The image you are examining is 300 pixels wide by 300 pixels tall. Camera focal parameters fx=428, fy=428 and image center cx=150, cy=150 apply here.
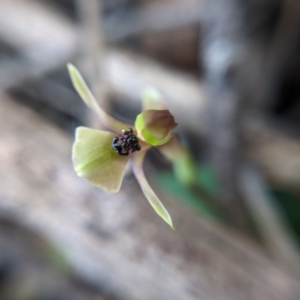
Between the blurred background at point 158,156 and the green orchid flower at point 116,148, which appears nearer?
the green orchid flower at point 116,148

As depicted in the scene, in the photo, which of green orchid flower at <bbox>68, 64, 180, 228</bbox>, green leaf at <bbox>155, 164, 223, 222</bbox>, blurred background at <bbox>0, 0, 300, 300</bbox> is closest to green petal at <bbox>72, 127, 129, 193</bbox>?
green orchid flower at <bbox>68, 64, 180, 228</bbox>

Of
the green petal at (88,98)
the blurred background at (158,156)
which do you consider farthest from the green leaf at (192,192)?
the green petal at (88,98)

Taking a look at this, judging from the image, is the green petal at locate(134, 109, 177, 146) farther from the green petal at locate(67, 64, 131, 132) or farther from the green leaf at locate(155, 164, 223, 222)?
the green leaf at locate(155, 164, 223, 222)

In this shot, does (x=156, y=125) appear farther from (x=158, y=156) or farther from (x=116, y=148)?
(x=158, y=156)

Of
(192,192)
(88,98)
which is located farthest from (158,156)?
(88,98)

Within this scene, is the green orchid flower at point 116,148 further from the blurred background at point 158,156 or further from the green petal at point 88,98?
the blurred background at point 158,156

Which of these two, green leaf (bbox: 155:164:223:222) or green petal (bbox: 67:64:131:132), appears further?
green leaf (bbox: 155:164:223:222)

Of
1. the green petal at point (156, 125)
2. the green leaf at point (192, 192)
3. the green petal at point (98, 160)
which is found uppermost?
the green leaf at point (192, 192)
